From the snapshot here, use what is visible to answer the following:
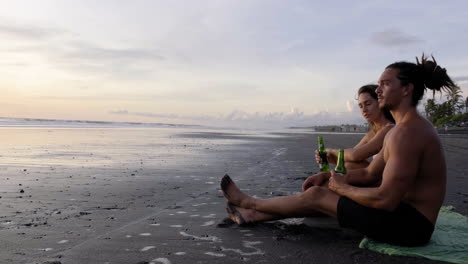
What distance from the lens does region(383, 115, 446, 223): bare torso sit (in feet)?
10.8

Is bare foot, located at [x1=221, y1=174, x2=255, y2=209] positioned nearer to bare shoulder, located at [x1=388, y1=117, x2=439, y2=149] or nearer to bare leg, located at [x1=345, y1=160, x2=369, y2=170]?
bare leg, located at [x1=345, y1=160, x2=369, y2=170]

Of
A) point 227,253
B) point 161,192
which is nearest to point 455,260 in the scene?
point 227,253

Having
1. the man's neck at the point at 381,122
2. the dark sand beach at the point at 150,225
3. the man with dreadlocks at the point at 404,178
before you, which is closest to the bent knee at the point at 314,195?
the man with dreadlocks at the point at 404,178

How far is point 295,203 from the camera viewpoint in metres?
4.29

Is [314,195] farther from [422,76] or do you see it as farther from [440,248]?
[422,76]

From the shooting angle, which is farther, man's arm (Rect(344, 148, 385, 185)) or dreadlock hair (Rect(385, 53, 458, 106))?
man's arm (Rect(344, 148, 385, 185))

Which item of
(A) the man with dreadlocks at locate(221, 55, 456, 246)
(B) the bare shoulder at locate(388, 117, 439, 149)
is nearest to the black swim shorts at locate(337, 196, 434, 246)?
(A) the man with dreadlocks at locate(221, 55, 456, 246)

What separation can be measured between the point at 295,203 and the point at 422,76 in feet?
5.73

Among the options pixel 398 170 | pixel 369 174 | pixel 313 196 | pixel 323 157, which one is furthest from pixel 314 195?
pixel 398 170

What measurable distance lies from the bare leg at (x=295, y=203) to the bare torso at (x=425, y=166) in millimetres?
746

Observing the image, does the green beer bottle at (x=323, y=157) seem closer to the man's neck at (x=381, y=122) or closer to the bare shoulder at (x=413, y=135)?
the man's neck at (x=381, y=122)

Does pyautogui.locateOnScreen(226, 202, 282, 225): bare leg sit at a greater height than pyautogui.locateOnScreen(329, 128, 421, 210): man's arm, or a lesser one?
lesser

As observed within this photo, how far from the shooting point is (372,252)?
3689 mm

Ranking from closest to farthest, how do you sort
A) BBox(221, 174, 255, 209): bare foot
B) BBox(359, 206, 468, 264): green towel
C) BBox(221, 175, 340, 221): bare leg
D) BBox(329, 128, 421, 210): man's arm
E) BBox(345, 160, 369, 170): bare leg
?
BBox(329, 128, 421, 210): man's arm, BBox(359, 206, 468, 264): green towel, BBox(221, 175, 340, 221): bare leg, BBox(221, 174, 255, 209): bare foot, BBox(345, 160, 369, 170): bare leg
